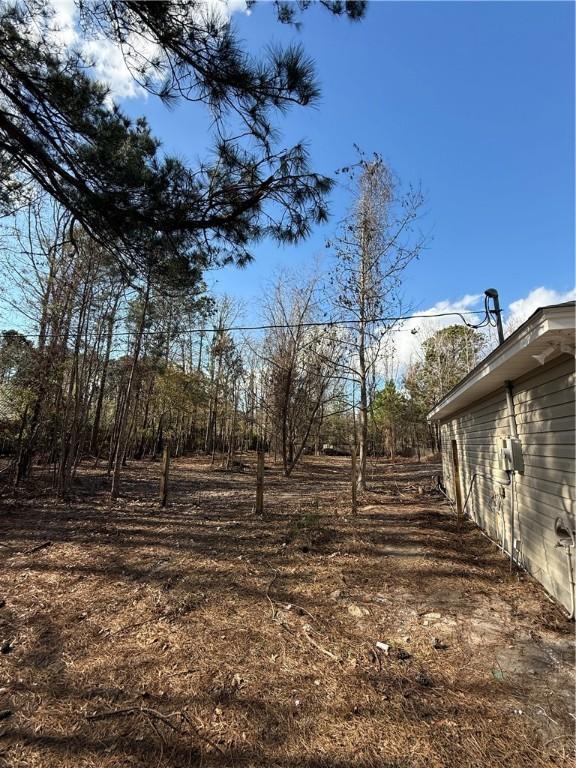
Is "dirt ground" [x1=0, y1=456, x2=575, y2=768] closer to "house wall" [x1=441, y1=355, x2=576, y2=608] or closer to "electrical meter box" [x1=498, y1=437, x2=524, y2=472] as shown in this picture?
"house wall" [x1=441, y1=355, x2=576, y2=608]

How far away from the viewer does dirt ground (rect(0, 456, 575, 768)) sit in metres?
1.91

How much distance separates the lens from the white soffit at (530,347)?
8.72 ft

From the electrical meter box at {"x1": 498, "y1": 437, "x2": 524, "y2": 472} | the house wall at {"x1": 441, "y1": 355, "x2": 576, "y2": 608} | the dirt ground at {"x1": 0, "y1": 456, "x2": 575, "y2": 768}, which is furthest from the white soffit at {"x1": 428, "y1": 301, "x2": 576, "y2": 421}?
the dirt ground at {"x1": 0, "y1": 456, "x2": 575, "y2": 768}

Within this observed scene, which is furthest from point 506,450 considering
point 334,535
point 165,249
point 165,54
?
point 165,54

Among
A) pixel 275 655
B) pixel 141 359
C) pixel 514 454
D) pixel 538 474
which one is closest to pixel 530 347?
pixel 538 474

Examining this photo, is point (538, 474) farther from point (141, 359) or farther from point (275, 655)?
point (141, 359)

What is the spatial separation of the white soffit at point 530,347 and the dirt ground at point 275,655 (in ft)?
7.18

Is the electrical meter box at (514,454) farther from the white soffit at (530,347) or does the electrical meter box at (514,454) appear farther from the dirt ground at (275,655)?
the dirt ground at (275,655)

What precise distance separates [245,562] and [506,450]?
329 centimetres

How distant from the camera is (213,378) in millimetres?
20031

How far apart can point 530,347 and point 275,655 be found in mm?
3075

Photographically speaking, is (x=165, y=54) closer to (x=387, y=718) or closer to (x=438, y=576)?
(x=387, y=718)

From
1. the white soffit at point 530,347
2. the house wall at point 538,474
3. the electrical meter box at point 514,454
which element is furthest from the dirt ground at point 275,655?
the white soffit at point 530,347

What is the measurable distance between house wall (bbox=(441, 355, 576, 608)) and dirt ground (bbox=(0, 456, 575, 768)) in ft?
1.17
